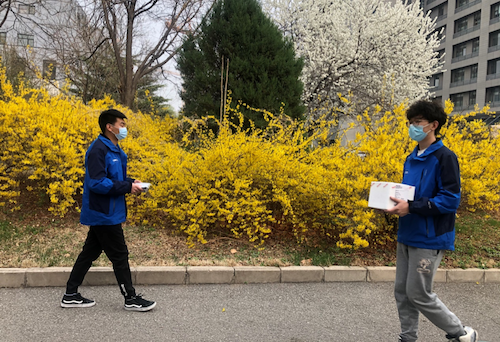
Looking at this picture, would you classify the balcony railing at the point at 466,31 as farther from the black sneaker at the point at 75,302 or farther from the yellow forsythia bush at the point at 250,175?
the black sneaker at the point at 75,302

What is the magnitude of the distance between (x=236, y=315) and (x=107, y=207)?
1.50 metres

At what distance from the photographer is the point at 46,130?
16.0 ft

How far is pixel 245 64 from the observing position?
7988 mm

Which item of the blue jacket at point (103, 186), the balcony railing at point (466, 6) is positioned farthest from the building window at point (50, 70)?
the balcony railing at point (466, 6)

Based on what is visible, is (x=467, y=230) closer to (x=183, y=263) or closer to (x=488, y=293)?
(x=488, y=293)

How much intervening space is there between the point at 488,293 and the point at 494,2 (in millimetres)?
45987

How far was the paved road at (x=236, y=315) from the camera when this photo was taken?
2.80m

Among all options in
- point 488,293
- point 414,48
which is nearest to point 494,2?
point 414,48

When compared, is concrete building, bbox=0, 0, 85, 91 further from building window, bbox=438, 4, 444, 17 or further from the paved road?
building window, bbox=438, 4, 444, 17

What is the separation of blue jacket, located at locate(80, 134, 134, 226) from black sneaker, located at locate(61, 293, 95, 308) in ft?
2.49

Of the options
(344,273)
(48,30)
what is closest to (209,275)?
(344,273)

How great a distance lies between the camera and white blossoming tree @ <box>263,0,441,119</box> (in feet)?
48.8

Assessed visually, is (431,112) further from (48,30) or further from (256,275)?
(48,30)

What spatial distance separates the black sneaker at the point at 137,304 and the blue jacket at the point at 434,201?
7.38 feet
